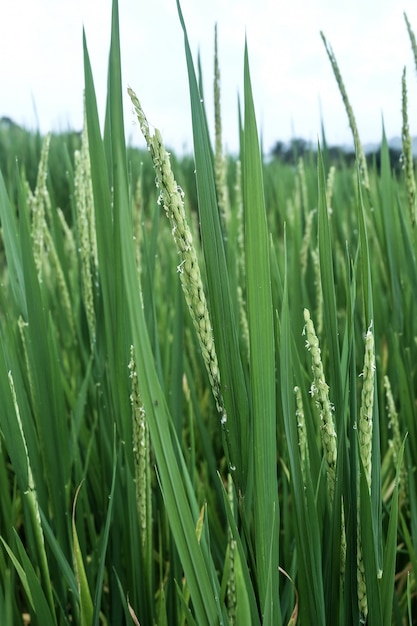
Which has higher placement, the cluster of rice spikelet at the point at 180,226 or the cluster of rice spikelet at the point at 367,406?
the cluster of rice spikelet at the point at 180,226

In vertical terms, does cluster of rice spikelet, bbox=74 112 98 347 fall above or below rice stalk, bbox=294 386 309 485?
above

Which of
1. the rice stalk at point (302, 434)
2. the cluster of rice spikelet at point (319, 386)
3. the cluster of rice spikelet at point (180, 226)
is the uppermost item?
the cluster of rice spikelet at point (180, 226)

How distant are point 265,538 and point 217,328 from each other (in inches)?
5.0

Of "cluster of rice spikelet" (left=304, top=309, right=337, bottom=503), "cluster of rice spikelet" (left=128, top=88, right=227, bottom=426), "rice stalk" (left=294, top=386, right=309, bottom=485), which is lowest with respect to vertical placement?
"rice stalk" (left=294, top=386, right=309, bottom=485)

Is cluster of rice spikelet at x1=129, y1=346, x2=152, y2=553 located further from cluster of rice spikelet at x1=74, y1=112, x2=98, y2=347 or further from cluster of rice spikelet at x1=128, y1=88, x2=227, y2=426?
cluster of rice spikelet at x1=74, y1=112, x2=98, y2=347

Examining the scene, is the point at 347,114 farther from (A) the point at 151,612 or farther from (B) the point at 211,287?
(A) the point at 151,612

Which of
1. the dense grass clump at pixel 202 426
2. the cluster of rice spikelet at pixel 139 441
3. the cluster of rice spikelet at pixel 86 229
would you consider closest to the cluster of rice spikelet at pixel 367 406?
the dense grass clump at pixel 202 426

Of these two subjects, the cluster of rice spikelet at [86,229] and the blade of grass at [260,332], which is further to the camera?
the cluster of rice spikelet at [86,229]

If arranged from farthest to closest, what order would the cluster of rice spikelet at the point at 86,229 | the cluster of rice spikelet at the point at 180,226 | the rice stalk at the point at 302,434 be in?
1. the cluster of rice spikelet at the point at 86,229
2. the rice stalk at the point at 302,434
3. the cluster of rice spikelet at the point at 180,226

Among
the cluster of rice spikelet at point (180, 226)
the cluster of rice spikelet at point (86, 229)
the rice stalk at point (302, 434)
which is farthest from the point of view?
the cluster of rice spikelet at point (86, 229)

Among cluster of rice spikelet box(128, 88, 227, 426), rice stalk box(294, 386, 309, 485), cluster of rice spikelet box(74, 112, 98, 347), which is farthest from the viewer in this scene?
cluster of rice spikelet box(74, 112, 98, 347)

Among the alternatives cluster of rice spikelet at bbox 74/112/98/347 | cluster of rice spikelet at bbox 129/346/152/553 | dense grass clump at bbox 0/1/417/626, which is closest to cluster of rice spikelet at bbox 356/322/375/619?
dense grass clump at bbox 0/1/417/626

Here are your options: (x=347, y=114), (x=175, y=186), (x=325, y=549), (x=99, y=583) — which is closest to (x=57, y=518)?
(x=99, y=583)

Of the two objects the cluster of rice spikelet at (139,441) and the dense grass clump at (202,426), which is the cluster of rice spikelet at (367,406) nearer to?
the dense grass clump at (202,426)
